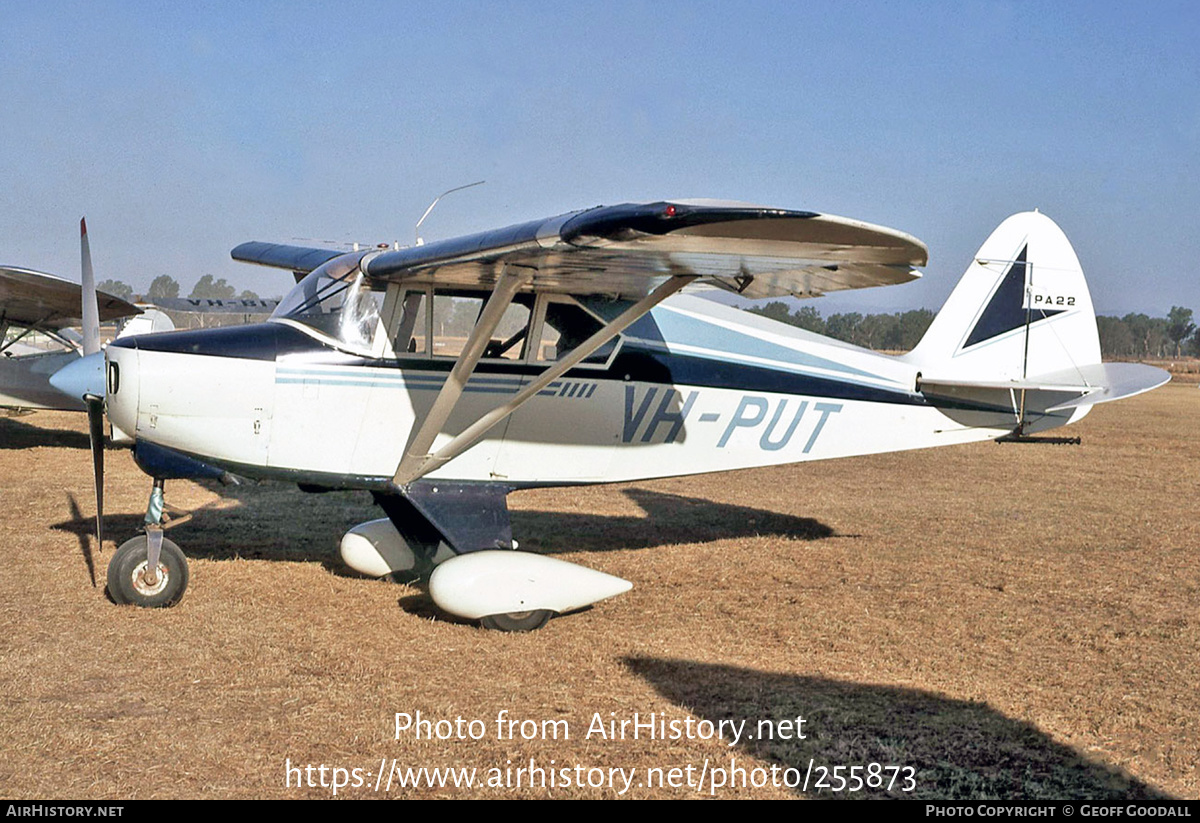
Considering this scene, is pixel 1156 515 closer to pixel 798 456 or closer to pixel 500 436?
pixel 798 456

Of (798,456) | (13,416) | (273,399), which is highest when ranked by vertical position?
(273,399)

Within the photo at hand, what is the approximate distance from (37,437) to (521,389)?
12775 millimetres

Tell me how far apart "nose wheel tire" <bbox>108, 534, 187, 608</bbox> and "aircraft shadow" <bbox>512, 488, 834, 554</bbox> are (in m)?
2.92

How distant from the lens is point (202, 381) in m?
6.16

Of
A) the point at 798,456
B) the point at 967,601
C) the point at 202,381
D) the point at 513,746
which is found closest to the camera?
the point at 513,746

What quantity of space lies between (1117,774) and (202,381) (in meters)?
5.15

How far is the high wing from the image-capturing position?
4.48m

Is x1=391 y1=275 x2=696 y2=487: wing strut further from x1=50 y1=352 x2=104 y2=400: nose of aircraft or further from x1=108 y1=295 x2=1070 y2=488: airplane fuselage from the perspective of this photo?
x1=50 y1=352 x2=104 y2=400: nose of aircraft

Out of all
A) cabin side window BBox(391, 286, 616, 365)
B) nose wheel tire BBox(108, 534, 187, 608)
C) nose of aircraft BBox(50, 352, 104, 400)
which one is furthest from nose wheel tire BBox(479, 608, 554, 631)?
nose of aircraft BBox(50, 352, 104, 400)

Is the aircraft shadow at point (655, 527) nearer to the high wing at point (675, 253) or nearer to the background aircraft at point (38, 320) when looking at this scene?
the high wing at point (675, 253)

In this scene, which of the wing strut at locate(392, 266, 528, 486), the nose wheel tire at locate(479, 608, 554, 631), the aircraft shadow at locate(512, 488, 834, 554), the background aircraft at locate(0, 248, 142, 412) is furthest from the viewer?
the background aircraft at locate(0, 248, 142, 412)

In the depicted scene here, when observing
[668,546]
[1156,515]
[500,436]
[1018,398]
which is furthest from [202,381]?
[1156,515]

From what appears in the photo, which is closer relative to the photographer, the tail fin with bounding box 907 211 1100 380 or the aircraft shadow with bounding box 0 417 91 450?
the tail fin with bounding box 907 211 1100 380

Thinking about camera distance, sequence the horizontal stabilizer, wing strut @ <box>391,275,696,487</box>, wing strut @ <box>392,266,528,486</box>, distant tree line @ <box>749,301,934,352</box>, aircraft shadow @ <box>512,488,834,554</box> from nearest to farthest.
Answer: wing strut @ <box>392,266,528,486</box>, wing strut @ <box>391,275,696,487</box>, the horizontal stabilizer, aircraft shadow @ <box>512,488,834,554</box>, distant tree line @ <box>749,301,934,352</box>
